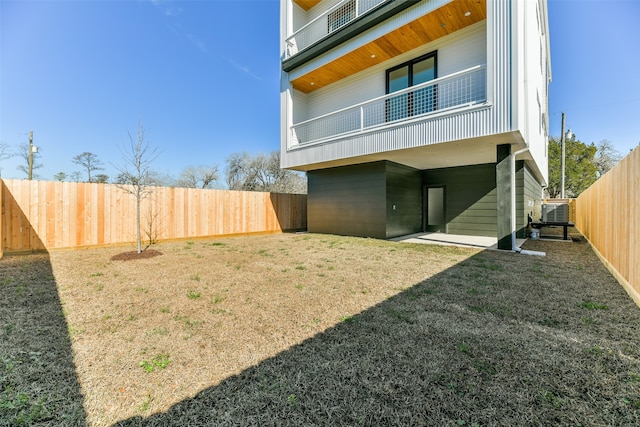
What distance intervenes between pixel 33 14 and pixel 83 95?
795 cm

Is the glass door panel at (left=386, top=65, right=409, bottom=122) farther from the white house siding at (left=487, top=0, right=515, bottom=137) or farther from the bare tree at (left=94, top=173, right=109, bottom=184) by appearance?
the bare tree at (left=94, top=173, right=109, bottom=184)

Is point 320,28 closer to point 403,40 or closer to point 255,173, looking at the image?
point 403,40

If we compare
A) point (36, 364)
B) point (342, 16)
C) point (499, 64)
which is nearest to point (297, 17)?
point (342, 16)

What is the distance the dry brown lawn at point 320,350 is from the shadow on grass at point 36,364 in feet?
0.03

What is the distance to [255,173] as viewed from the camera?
24875mm

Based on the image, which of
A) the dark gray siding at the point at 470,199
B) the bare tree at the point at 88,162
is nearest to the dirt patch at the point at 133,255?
the dark gray siding at the point at 470,199

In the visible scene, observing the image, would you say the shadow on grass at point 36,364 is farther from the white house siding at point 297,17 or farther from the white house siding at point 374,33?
the white house siding at point 297,17

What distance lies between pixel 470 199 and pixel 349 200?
176 inches

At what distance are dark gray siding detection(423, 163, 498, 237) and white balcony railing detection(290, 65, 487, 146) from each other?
342cm

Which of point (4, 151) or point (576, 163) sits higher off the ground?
point (576, 163)

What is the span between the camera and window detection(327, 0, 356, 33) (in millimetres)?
8801

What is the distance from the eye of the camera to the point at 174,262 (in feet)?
18.5

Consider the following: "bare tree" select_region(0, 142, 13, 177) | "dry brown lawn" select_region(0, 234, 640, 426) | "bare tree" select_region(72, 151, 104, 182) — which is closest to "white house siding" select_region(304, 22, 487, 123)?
"dry brown lawn" select_region(0, 234, 640, 426)

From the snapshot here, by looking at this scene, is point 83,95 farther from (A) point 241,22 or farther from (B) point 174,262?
(B) point 174,262
